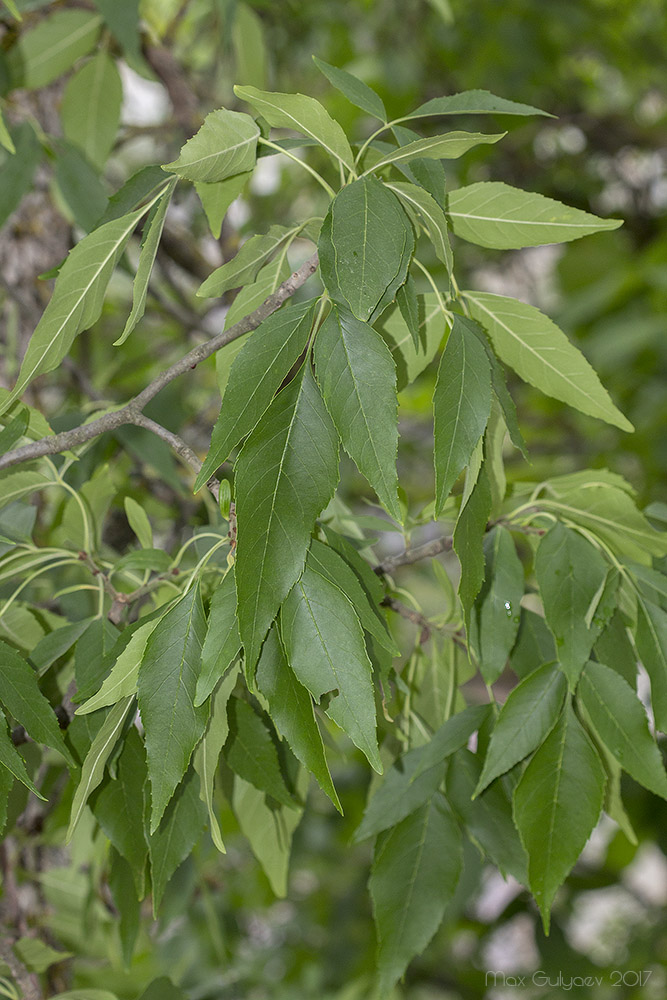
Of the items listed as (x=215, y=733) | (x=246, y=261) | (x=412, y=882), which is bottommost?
(x=412, y=882)

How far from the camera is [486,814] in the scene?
392 mm

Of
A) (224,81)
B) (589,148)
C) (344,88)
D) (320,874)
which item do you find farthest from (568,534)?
(589,148)

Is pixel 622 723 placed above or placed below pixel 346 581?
below

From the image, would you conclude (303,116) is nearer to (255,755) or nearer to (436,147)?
(436,147)

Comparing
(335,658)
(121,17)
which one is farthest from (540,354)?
(121,17)

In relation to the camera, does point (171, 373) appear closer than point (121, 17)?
Yes

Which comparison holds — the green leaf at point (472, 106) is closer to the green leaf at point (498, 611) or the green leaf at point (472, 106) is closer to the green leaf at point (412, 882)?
the green leaf at point (498, 611)

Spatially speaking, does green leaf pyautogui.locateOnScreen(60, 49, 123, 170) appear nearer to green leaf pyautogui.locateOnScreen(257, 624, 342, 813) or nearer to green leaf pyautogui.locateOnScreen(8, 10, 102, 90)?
green leaf pyautogui.locateOnScreen(8, 10, 102, 90)

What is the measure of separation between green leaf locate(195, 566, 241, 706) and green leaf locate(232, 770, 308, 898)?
144 millimetres

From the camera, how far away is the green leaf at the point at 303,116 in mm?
305

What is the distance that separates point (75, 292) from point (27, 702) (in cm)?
16

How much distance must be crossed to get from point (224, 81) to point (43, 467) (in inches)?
40.1

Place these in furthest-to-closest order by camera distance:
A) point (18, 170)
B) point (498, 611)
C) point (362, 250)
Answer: point (18, 170), point (498, 611), point (362, 250)

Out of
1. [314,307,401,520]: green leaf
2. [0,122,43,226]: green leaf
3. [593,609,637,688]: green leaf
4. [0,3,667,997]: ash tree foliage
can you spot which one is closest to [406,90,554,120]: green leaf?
[0,3,667,997]: ash tree foliage
